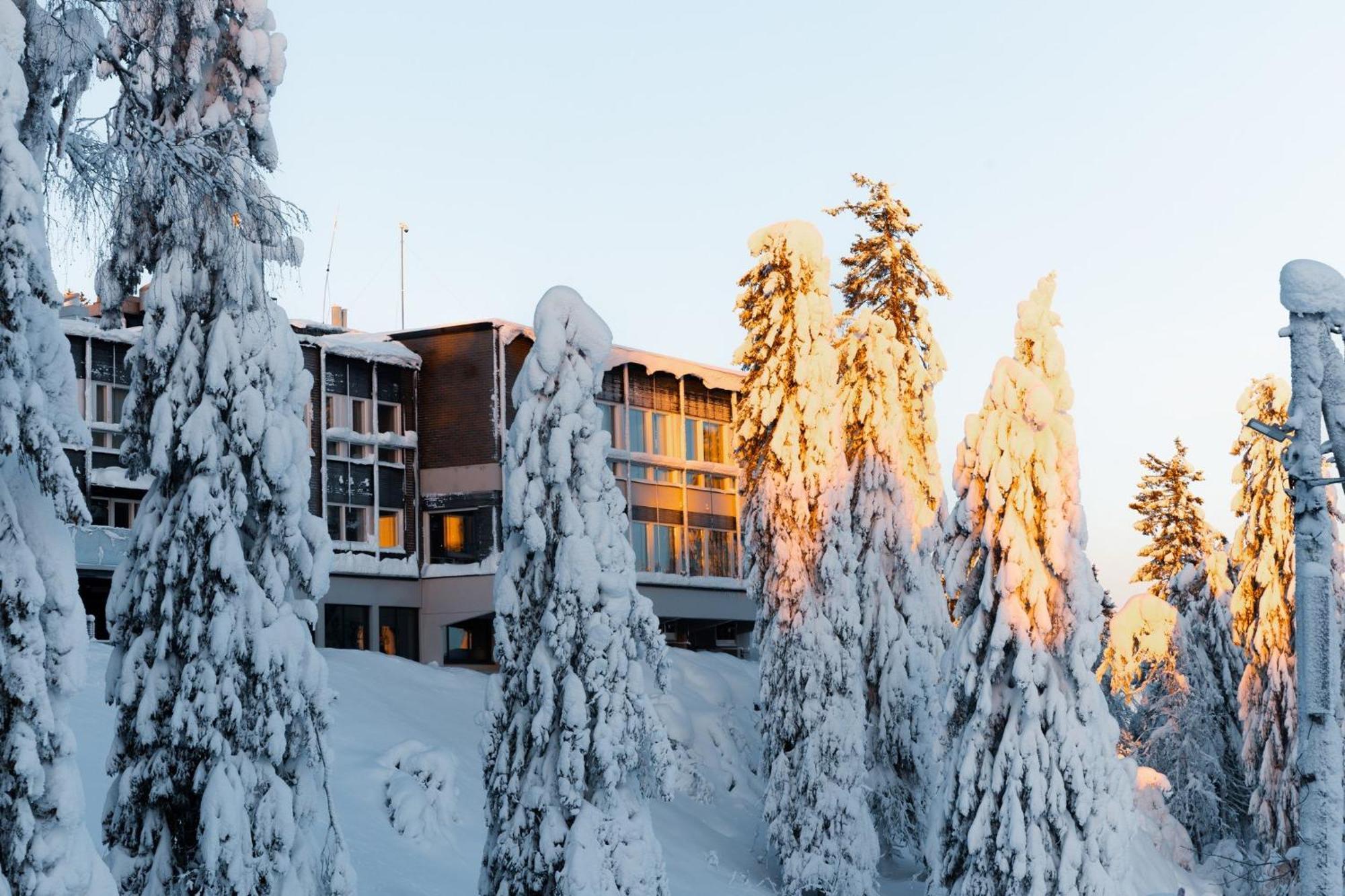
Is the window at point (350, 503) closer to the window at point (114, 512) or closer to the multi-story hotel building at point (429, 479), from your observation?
the multi-story hotel building at point (429, 479)

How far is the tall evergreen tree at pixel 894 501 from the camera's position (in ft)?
115

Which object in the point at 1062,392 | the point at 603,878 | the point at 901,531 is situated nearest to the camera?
the point at 603,878

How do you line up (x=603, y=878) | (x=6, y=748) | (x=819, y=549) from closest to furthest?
(x=6, y=748), (x=603, y=878), (x=819, y=549)

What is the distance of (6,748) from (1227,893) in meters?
30.4

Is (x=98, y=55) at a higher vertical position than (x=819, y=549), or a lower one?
higher

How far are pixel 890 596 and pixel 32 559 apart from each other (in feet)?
95.0

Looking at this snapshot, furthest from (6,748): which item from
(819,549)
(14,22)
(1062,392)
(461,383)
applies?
(461,383)

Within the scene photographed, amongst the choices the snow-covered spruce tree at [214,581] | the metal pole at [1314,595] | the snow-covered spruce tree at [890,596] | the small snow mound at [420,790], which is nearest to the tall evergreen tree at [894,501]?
the snow-covered spruce tree at [890,596]

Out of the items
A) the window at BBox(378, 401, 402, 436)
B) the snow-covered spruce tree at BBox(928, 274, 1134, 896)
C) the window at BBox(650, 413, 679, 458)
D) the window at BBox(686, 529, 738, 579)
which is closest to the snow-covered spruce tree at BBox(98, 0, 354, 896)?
the snow-covered spruce tree at BBox(928, 274, 1134, 896)

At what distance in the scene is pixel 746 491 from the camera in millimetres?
35188

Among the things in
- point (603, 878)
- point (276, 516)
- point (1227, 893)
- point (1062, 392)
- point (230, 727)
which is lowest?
point (1227, 893)

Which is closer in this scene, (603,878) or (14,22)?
(14,22)

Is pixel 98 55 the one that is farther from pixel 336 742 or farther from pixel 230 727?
pixel 336 742

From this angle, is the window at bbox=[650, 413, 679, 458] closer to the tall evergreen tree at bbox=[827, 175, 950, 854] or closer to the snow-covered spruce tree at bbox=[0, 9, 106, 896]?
the tall evergreen tree at bbox=[827, 175, 950, 854]
